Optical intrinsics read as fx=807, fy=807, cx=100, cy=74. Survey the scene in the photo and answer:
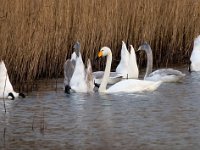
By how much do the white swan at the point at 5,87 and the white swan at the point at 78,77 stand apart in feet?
3.03

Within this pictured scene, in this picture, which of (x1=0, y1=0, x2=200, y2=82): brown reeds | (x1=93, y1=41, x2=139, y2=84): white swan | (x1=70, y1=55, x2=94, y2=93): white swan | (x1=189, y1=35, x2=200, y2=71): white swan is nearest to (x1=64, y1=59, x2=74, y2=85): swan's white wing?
(x1=70, y1=55, x2=94, y2=93): white swan

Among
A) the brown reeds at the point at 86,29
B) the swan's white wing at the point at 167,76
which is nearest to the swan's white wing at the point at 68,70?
the brown reeds at the point at 86,29

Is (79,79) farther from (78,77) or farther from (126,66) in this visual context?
(126,66)

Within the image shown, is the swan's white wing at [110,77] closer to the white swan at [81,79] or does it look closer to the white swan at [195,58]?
the white swan at [81,79]

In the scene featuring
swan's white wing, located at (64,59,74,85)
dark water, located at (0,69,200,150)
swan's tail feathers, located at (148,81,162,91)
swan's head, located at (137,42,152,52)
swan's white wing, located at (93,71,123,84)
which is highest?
swan's head, located at (137,42,152,52)

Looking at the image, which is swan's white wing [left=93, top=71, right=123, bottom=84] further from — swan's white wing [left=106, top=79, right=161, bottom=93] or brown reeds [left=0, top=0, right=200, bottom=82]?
swan's white wing [left=106, top=79, right=161, bottom=93]

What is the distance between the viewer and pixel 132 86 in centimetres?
1105

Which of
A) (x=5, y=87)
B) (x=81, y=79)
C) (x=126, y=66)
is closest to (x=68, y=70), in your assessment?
(x=81, y=79)

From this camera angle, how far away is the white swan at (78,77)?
11.1m

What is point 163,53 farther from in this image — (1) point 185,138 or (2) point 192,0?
(1) point 185,138

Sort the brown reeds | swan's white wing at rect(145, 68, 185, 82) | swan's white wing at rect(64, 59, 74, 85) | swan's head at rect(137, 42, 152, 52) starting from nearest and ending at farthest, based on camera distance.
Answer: the brown reeds < swan's white wing at rect(64, 59, 74, 85) < swan's white wing at rect(145, 68, 185, 82) < swan's head at rect(137, 42, 152, 52)

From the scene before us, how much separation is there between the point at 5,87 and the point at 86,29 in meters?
2.76

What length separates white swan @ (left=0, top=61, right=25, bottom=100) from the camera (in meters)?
10.3

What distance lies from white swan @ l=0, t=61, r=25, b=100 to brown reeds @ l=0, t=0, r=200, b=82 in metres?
0.75
